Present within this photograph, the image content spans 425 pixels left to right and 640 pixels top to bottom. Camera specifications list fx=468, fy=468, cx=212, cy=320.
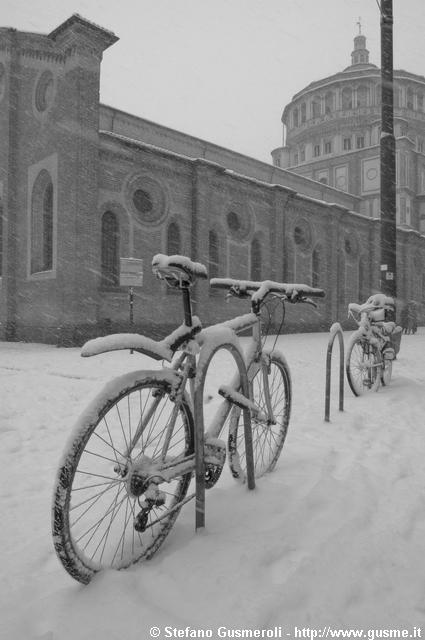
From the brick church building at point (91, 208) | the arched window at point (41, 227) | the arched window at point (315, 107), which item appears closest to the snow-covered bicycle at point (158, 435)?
the brick church building at point (91, 208)

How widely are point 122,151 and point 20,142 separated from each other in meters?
3.89

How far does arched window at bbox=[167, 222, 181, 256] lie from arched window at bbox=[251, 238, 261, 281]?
4764 millimetres

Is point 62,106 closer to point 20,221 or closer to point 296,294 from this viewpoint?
point 20,221

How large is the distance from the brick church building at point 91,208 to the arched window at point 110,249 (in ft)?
0.13

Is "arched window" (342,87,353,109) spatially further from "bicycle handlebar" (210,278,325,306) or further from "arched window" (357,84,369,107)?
"bicycle handlebar" (210,278,325,306)

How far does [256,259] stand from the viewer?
2214 cm

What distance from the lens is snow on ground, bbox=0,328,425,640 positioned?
1791 mm

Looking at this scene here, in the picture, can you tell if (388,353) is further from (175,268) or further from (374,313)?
(175,268)

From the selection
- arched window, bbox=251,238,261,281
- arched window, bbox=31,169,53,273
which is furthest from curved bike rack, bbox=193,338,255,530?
arched window, bbox=251,238,261,281

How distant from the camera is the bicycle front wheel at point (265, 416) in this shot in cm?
301

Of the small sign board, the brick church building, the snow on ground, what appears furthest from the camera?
the brick church building

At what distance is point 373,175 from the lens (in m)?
40.2

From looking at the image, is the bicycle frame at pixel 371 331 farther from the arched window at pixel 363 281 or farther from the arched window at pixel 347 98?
the arched window at pixel 347 98

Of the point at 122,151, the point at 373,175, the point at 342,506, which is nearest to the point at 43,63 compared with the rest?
the point at 122,151
